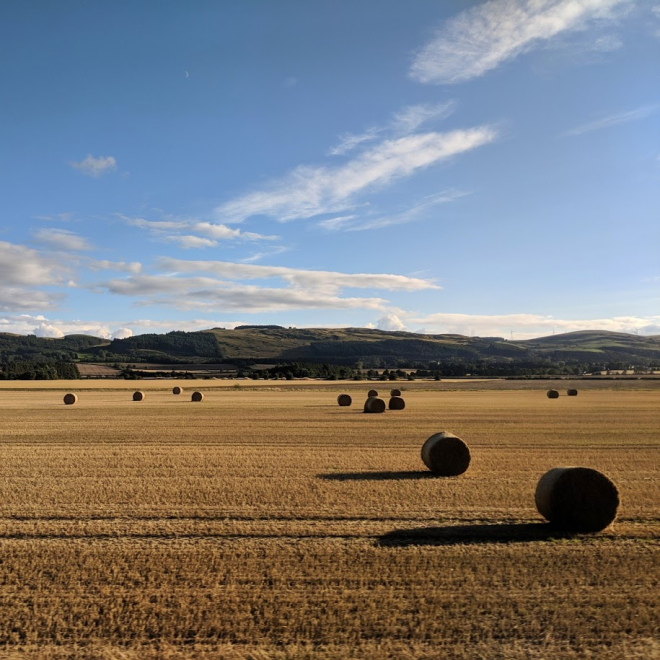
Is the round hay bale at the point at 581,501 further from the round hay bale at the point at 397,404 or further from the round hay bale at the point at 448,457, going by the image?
the round hay bale at the point at 397,404

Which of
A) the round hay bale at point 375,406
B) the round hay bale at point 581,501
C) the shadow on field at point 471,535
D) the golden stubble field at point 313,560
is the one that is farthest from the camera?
the round hay bale at point 375,406

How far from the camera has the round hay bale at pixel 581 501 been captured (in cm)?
1048

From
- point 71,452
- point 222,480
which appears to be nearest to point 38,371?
point 71,452

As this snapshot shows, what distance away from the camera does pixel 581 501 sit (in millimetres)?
10578

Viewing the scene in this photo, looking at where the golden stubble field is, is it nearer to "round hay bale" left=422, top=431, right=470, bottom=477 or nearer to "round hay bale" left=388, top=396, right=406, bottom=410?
"round hay bale" left=422, top=431, right=470, bottom=477

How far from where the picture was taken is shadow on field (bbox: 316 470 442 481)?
1489 cm

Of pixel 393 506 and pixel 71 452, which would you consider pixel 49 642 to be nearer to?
pixel 393 506

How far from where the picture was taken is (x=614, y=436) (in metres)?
23.2

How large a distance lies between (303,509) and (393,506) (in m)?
1.82

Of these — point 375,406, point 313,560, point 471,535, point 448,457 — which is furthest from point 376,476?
point 375,406

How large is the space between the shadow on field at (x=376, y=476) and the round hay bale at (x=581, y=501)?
197 inches

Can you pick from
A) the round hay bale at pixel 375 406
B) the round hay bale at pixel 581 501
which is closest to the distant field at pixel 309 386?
the round hay bale at pixel 375 406

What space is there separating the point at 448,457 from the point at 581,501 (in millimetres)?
5413

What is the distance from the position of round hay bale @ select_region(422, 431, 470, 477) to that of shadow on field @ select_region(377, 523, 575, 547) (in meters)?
5.01
